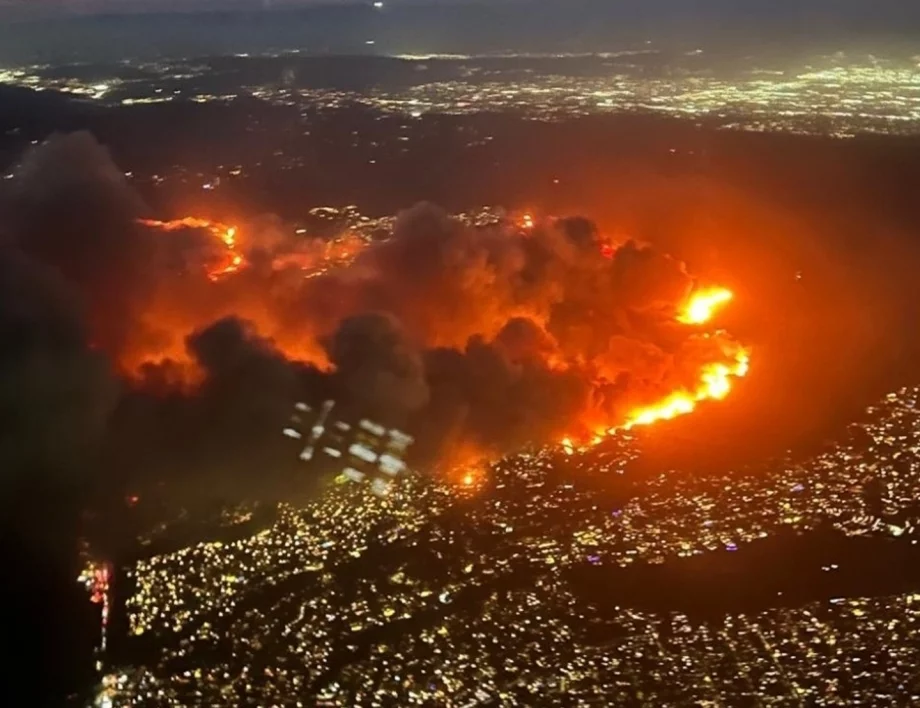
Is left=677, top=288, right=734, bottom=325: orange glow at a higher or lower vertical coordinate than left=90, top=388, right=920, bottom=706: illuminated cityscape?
higher

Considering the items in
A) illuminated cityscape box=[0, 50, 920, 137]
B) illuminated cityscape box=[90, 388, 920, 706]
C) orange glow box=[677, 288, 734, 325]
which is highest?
orange glow box=[677, 288, 734, 325]

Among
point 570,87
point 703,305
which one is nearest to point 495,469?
point 703,305

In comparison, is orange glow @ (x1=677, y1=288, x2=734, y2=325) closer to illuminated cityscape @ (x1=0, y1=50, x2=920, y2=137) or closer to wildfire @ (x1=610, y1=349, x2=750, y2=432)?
wildfire @ (x1=610, y1=349, x2=750, y2=432)

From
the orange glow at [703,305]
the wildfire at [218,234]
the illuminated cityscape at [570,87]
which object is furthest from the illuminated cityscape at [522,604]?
the illuminated cityscape at [570,87]

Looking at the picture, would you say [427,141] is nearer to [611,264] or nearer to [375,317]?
[611,264]

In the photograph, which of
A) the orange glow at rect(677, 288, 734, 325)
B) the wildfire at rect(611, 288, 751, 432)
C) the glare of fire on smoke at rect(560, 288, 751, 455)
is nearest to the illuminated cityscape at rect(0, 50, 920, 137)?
the orange glow at rect(677, 288, 734, 325)

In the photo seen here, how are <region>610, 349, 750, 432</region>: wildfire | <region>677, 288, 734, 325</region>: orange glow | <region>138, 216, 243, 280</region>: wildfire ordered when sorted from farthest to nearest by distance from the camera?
<region>138, 216, 243, 280</region>: wildfire → <region>677, 288, 734, 325</region>: orange glow → <region>610, 349, 750, 432</region>: wildfire
